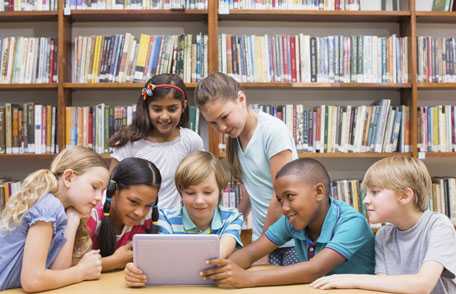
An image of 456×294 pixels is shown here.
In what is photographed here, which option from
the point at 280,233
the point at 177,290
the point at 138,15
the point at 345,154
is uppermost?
the point at 138,15

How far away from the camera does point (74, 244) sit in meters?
1.85

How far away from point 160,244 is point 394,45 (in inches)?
89.0

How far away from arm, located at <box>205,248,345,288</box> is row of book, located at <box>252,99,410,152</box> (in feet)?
5.36

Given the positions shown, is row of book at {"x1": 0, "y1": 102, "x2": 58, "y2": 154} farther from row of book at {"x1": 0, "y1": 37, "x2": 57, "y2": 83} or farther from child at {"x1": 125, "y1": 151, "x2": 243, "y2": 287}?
child at {"x1": 125, "y1": 151, "x2": 243, "y2": 287}

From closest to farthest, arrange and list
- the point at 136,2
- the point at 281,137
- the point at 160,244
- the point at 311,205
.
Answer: the point at 160,244, the point at 311,205, the point at 281,137, the point at 136,2

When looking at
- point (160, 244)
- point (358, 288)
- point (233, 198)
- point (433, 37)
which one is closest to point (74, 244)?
point (160, 244)

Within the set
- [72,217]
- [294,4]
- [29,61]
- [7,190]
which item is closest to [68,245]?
[72,217]

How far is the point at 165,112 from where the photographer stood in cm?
241

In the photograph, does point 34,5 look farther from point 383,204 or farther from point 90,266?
point 383,204

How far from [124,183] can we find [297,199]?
0.60 m

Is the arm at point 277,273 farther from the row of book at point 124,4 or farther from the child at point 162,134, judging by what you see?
the row of book at point 124,4

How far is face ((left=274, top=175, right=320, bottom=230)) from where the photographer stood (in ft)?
5.83

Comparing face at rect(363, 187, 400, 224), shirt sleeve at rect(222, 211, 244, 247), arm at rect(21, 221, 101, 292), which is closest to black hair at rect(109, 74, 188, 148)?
shirt sleeve at rect(222, 211, 244, 247)

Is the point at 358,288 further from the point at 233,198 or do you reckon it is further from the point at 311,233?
the point at 233,198
